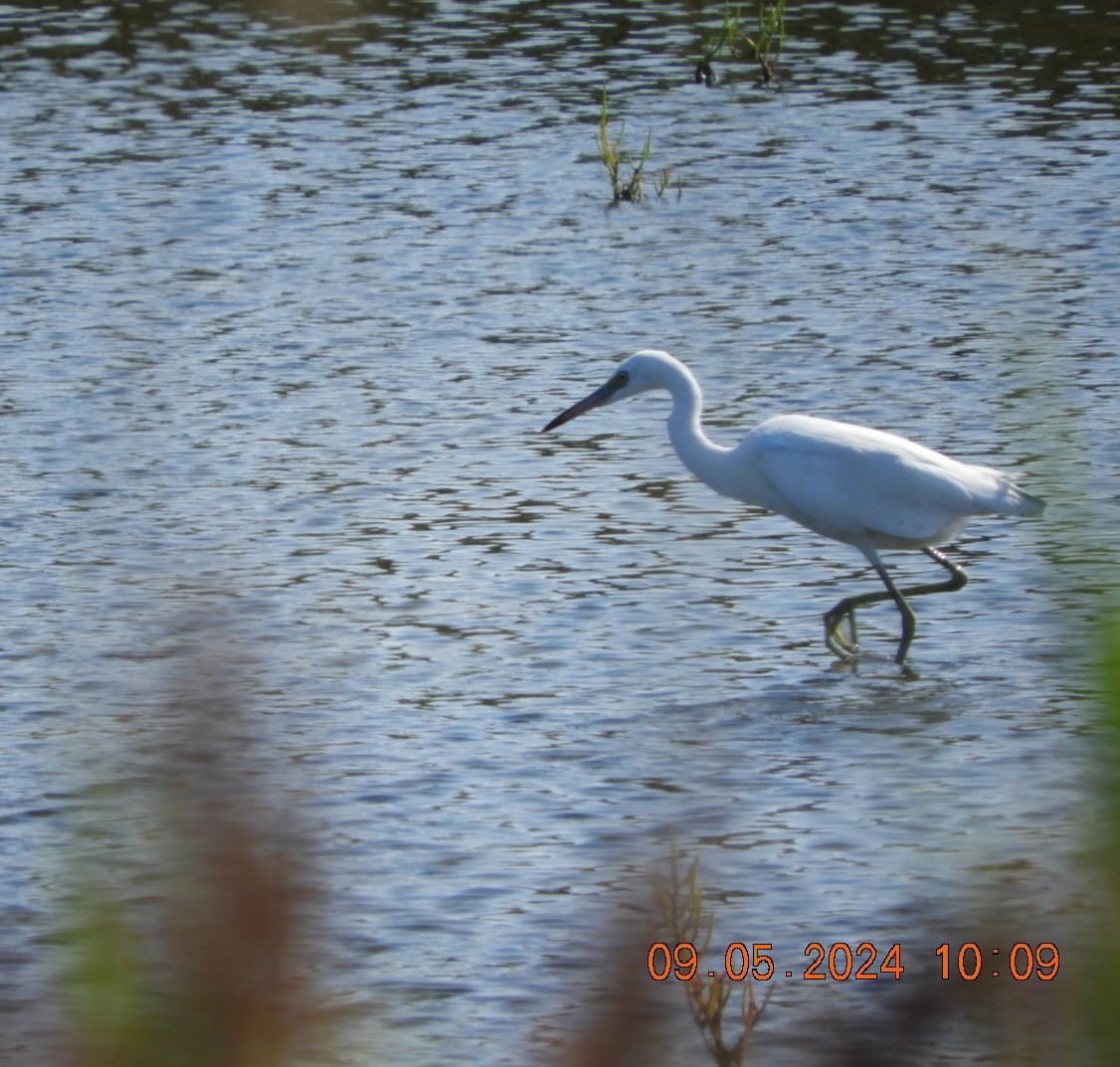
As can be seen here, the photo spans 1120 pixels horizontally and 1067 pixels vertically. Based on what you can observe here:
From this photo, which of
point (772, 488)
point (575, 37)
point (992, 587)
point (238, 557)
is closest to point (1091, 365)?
point (992, 587)

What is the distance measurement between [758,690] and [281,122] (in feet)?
41.3

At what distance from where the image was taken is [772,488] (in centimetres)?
754

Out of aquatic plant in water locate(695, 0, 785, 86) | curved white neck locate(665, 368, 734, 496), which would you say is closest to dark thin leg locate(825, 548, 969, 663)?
curved white neck locate(665, 368, 734, 496)

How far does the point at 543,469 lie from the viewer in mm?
9758

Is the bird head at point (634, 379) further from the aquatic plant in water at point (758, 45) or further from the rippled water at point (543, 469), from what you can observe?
the aquatic plant in water at point (758, 45)

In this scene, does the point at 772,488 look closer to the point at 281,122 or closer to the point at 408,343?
the point at 408,343

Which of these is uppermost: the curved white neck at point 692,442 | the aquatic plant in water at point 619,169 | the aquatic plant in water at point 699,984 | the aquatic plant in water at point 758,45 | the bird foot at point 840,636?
the aquatic plant in water at point 699,984

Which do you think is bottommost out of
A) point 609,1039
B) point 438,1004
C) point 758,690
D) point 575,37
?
point 575,37

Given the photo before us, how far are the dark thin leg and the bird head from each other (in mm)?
1166

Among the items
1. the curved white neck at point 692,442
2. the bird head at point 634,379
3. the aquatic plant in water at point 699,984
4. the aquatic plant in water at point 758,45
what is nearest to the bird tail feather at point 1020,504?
the curved white neck at point 692,442

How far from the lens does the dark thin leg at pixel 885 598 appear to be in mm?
7352

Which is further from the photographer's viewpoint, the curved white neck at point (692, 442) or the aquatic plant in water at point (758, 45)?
the aquatic plant in water at point (758, 45)

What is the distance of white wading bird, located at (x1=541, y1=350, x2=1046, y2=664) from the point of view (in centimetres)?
727

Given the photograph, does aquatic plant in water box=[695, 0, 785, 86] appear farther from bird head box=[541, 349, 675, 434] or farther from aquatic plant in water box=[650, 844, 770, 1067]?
aquatic plant in water box=[650, 844, 770, 1067]
